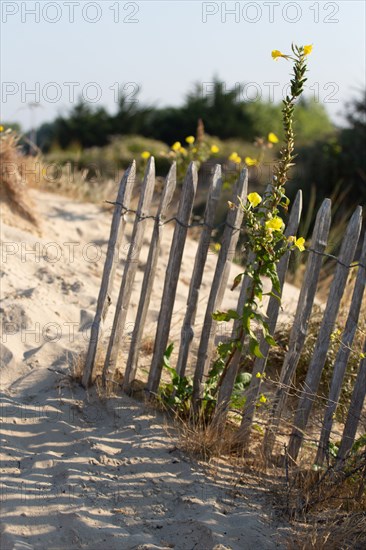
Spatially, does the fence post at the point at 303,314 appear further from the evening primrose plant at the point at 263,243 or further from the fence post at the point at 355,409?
the fence post at the point at 355,409

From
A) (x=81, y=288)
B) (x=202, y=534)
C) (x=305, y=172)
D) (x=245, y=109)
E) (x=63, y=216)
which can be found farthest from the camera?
(x=245, y=109)

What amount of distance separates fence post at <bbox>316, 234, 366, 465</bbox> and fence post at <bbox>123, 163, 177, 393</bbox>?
3.66 ft

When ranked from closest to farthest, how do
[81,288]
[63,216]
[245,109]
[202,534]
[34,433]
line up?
1. [202,534]
2. [34,433]
3. [81,288]
4. [63,216]
5. [245,109]

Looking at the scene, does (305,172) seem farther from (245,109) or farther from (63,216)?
(245,109)

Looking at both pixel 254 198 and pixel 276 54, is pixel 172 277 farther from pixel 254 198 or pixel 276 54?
pixel 276 54

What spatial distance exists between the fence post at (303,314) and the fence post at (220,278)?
42 centimetres

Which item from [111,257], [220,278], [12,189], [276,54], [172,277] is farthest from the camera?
[12,189]

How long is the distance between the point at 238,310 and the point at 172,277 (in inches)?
18.1

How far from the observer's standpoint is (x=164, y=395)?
4219 mm

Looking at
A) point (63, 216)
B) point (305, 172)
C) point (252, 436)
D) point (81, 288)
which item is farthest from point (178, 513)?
point (305, 172)

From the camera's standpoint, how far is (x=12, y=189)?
6363 millimetres

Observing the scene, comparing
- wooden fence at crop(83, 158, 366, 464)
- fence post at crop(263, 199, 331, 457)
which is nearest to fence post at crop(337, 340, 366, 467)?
wooden fence at crop(83, 158, 366, 464)

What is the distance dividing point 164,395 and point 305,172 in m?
9.95

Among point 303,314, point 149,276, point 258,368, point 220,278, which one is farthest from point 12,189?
point 303,314
